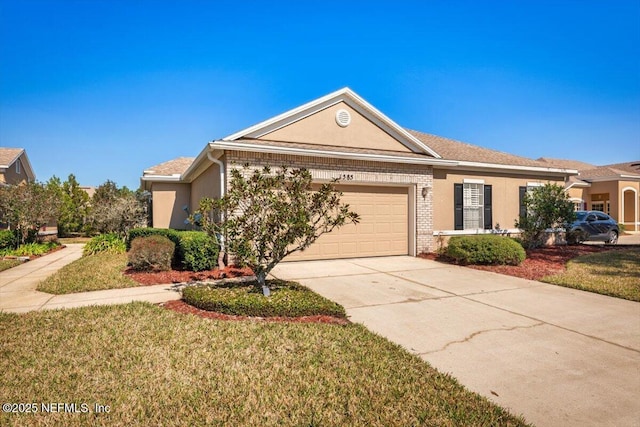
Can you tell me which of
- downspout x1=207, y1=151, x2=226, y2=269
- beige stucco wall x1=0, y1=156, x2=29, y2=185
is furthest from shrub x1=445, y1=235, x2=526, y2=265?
beige stucco wall x1=0, y1=156, x2=29, y2=185

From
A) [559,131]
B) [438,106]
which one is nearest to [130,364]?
[438,106]

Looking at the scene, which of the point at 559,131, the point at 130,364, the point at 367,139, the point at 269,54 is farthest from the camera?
the point at 559,131

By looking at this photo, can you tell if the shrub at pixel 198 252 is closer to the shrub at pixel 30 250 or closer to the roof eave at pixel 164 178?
the roof eave at pixel 164 178

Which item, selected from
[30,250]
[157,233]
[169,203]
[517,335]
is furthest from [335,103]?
[30,250]

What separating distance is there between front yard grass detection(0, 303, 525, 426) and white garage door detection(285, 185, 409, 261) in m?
6.40

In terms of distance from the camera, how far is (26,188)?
15.6m

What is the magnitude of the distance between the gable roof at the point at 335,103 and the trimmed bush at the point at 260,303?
506 cm

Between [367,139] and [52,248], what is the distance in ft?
51.3

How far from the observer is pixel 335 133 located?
11578mm

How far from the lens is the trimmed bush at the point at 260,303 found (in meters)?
5.45

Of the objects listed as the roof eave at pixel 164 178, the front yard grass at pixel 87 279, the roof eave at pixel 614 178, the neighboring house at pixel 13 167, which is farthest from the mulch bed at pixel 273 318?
the roof eave at pixel 614 178

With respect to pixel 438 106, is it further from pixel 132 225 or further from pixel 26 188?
pixel 26 188

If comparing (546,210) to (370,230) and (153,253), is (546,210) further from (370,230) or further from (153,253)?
(153,253)

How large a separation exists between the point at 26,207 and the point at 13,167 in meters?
10.5
